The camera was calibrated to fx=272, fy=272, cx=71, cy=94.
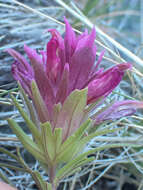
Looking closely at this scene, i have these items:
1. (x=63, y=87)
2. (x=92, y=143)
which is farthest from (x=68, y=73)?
(x=92, y=143)

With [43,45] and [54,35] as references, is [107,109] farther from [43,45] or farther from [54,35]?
[43,45]

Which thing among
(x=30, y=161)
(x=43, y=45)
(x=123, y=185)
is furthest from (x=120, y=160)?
(x=43, y=45)

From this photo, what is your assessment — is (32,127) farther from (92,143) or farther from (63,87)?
(92,143)

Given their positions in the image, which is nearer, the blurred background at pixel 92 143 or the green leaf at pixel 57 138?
the green leaf at pixel 57 138

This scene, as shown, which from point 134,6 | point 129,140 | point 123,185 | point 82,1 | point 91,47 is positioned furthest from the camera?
point 134,6

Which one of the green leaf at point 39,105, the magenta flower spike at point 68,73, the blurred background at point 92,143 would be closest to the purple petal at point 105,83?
the magenta flower spike at point 68,73

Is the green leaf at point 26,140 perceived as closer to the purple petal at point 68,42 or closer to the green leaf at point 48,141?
the green leaf at point 48,141

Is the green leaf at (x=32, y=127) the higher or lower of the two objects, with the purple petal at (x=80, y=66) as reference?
lower
